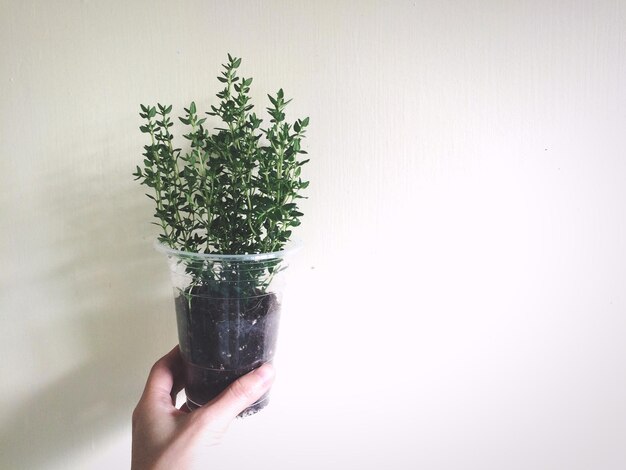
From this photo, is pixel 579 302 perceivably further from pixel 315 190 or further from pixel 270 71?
pixel 270 71

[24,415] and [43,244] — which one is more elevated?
[43,244]

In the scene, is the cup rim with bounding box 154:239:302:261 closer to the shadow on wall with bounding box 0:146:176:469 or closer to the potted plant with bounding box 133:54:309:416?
the potted plant with bounding box 133:54:309:416

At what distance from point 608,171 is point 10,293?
893mm

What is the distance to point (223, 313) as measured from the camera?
21.6 inches

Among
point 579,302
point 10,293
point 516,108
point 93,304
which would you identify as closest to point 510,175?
point 516,108

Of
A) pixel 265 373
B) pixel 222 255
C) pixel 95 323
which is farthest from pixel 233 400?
pixel 95 323

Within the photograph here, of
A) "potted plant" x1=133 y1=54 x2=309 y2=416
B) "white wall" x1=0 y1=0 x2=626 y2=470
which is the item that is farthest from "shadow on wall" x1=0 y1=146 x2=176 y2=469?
"potted plant" x1=133 y1=54 x2=309 y2=416

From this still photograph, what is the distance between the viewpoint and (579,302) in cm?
70

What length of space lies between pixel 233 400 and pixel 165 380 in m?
0.13

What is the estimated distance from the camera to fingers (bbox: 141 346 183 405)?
60 centimetres

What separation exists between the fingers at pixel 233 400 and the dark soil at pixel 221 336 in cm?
2

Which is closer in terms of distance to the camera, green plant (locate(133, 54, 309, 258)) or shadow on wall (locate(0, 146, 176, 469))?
green plant (locate(133, 54, 309, 258))

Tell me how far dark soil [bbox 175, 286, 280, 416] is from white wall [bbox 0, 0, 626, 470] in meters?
0.13

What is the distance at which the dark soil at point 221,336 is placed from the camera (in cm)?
55
